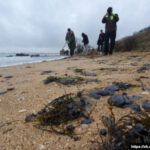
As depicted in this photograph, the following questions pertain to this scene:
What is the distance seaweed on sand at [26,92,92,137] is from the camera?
3.46ft

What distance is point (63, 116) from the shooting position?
1179 mm

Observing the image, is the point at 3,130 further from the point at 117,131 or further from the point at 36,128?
the point at 117,131

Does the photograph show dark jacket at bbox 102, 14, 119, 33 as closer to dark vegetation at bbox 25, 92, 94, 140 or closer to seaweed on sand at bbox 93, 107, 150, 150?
dark vegetation at bbox 25, 92, 94, 140

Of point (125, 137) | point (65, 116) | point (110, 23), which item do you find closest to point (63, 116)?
point (65, 116)

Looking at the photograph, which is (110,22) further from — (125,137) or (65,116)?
(125,137)

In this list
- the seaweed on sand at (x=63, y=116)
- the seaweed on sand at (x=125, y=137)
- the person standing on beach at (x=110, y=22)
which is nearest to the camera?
the seaweed on sand at (x=125, y=137)

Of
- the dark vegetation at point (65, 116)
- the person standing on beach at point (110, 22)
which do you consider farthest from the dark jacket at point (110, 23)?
the dark vegetation at point (65, 116)

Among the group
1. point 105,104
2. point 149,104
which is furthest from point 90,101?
point 149,104

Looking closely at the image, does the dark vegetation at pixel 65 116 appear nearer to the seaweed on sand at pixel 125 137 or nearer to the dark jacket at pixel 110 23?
the seaweed on sand at pixel 125 137

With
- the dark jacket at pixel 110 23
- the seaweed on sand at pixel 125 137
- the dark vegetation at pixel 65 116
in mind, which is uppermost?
the dark jacket at pixel 110 23

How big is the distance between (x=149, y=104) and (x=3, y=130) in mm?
1301

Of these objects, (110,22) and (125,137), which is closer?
(125,137)

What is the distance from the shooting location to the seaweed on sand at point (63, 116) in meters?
1.06

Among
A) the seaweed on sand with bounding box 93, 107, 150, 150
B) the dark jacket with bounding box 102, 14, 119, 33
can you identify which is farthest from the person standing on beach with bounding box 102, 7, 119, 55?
the seaweed on sand with bounding box 93, 107, 150, 150
